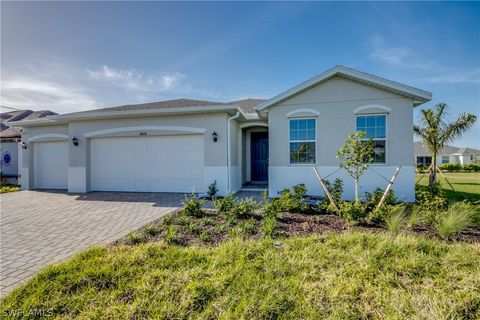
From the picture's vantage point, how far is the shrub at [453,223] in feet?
14.5

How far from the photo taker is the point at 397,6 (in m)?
7.25

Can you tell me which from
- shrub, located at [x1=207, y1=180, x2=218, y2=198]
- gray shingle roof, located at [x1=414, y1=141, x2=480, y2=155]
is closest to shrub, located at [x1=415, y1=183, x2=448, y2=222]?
shrub, located at [x1=207, y1=180, x2=218, y2=198]

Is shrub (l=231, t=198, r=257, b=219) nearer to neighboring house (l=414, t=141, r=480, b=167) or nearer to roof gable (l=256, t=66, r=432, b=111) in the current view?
roof gable (l=256, t=66, r=432, b=111)

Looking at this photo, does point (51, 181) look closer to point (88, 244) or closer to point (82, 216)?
point (82, 216)

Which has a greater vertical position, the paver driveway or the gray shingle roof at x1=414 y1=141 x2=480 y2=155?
the gray shingle roof at x1=414 y1=141 x2=480 y2=155

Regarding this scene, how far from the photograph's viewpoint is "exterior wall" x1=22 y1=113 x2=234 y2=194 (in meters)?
9.36

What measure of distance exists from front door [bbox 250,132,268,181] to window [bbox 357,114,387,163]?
507 centimetres

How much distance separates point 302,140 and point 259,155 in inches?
152

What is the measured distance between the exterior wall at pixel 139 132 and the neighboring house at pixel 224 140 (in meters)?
0.04

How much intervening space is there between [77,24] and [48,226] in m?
7.06

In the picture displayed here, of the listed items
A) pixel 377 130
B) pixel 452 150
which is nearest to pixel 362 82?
pixel 377 130

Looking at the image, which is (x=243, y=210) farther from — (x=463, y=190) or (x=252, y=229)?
(x=463, y=190)

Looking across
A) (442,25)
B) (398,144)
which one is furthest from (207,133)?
(442,25)

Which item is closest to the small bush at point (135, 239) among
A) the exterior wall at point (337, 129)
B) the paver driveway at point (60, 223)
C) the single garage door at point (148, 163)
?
the paver driveway at point (60, 223)
